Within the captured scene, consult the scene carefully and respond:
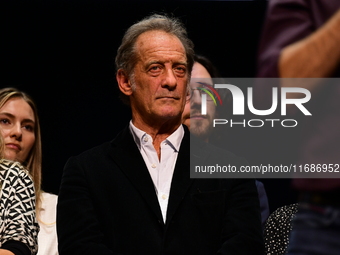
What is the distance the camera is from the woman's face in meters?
3.24

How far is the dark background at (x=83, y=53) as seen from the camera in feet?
12.9

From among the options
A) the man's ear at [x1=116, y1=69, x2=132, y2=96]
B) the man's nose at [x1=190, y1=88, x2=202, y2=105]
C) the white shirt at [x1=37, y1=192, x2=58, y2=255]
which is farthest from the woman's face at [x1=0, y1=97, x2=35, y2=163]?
the man's ear at [x1=116, y1=69, x2=132, y2=96]

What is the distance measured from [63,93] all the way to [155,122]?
1833 mm

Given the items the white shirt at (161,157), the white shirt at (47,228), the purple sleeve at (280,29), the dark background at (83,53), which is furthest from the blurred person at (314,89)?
the dark background at (83,53)

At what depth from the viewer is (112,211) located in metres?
2.12

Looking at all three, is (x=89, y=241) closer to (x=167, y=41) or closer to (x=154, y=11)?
(x=167, y=41)

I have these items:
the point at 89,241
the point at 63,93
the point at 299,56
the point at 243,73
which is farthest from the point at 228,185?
the point at 63,93

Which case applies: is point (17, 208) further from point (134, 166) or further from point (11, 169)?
point (134, 166)

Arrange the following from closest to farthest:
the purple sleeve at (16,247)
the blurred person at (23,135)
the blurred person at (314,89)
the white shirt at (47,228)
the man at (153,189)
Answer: the blurred person at (314,89) < the man at (153,189) < the purple sleeve at (16,247) < the white shirt at (47,228) < the blurred person at (23,135)

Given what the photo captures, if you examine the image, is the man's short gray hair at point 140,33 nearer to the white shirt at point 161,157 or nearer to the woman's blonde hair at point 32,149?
the white shirt at point 161,157

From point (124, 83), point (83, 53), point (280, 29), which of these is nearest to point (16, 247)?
point (124, 83)

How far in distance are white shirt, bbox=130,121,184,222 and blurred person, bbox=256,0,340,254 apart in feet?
3.83

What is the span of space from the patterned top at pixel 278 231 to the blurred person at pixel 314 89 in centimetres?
152

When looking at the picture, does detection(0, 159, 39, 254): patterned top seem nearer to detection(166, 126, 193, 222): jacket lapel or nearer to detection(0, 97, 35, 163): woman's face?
detection(166, 126, 193, 222): jacket lapel
